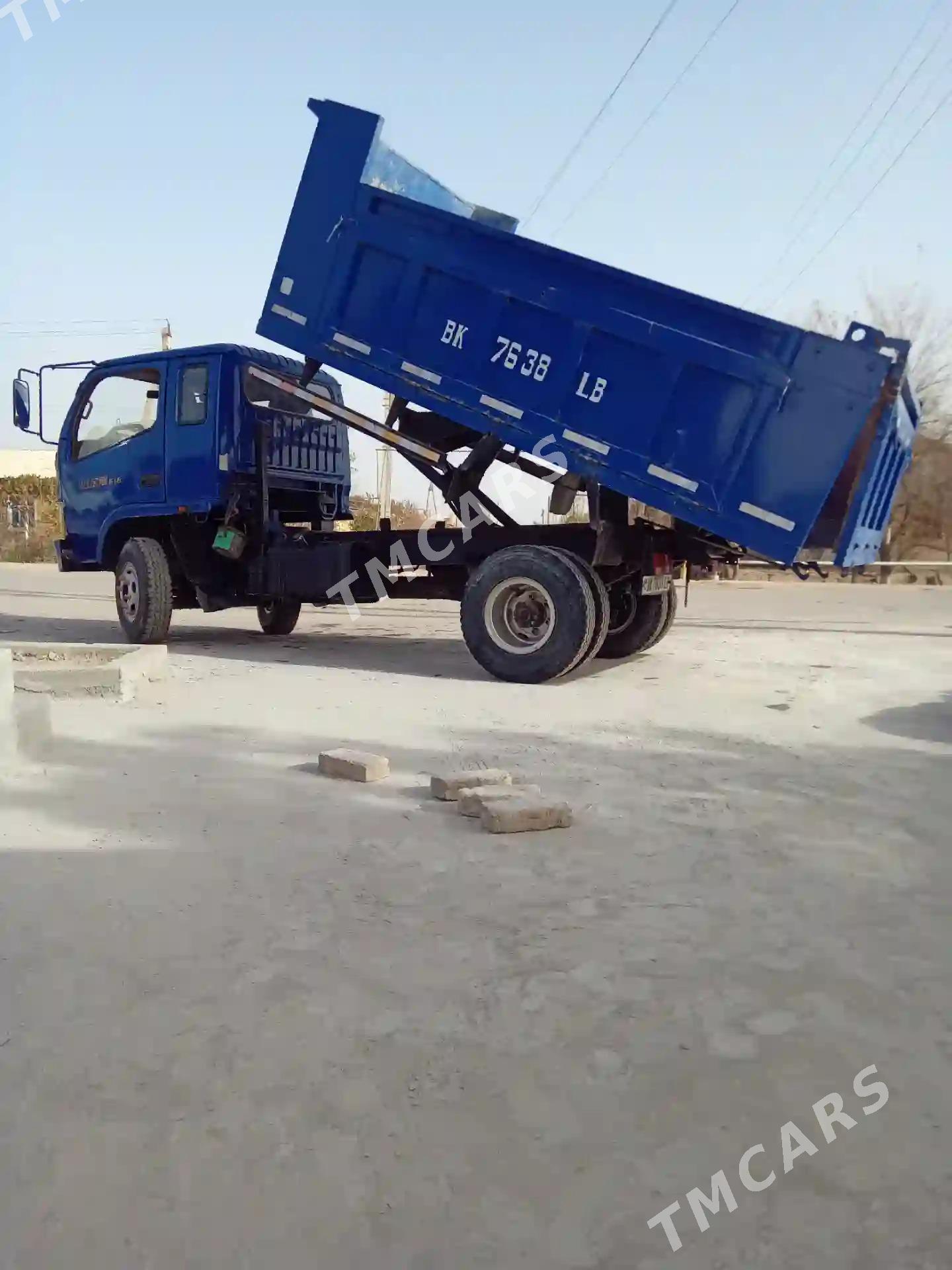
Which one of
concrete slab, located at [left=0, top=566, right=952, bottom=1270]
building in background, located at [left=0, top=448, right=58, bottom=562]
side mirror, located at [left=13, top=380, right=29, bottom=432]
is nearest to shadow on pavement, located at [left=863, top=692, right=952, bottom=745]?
concrete slab, located at [left=0, top=566, right=952, bottom=1270]

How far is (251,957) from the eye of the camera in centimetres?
290

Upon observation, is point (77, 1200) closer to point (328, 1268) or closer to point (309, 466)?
point (328, 1268)

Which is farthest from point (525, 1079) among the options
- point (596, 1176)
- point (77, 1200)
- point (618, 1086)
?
point (77, 1200)

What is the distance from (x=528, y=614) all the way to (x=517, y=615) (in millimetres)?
85

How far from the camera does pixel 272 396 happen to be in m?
9.53

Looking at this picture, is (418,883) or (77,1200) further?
(418,883)

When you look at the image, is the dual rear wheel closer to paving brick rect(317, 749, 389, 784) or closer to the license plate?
the license plate

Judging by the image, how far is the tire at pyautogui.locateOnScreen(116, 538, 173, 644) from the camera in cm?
959

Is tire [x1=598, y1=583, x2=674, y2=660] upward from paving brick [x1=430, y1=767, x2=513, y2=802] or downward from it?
upward

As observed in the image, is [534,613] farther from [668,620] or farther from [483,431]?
[668,620]

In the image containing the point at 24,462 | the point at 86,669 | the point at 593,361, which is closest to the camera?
the point at 86,669

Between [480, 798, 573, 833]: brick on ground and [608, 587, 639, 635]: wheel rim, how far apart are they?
5.19 metres

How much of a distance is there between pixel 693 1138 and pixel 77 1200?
1142mm

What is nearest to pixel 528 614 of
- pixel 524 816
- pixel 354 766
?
pixel 354 766
